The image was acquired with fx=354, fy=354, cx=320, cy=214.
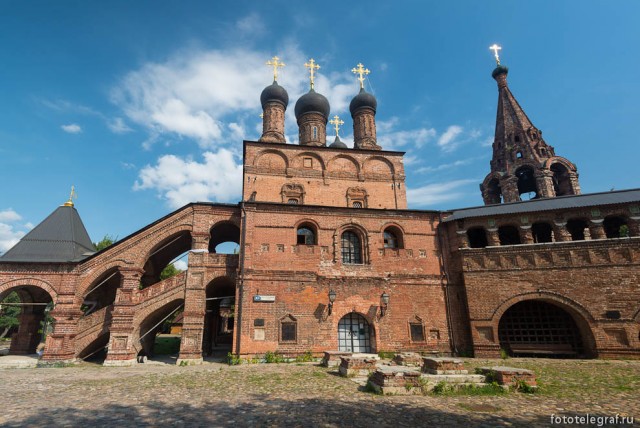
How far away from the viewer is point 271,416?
6621 mm

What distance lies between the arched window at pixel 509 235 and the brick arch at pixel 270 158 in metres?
12.7

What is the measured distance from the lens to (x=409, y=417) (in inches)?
257

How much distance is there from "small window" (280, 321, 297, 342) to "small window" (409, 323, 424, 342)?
5417 millimetres

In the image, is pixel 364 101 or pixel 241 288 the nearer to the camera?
pixel 241 288

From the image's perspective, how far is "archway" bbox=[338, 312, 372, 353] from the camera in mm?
16062

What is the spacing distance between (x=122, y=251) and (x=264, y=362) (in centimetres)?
829

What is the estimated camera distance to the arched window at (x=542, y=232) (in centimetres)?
1812

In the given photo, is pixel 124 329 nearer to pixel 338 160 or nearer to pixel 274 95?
pixel 338 160

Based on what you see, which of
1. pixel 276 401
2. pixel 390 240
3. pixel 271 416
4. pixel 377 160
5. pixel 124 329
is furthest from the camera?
pixel 377 160

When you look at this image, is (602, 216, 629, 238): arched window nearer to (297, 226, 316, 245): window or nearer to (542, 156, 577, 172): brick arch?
(542, 156, 577, 172): brick arch

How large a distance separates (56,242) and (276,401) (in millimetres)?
15137

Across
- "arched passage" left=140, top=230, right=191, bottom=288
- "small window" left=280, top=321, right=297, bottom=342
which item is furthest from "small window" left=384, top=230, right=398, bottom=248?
"arched passage" left=140, top=230, right=191, bottom=288

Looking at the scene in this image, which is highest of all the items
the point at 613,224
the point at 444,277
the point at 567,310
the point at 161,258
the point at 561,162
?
the point at 561,162

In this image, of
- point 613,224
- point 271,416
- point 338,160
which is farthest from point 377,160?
point 271,416
